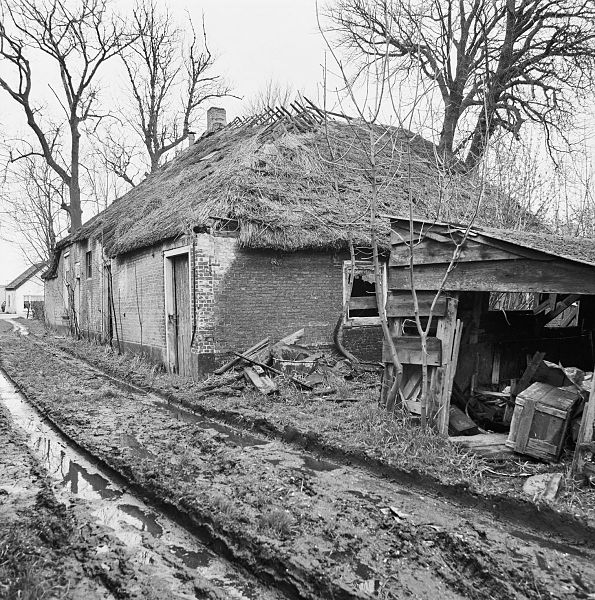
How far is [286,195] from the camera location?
1247 cm

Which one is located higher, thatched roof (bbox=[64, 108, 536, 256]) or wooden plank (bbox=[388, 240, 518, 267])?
thatched roof (bbox=[64, 108, 536, 256])

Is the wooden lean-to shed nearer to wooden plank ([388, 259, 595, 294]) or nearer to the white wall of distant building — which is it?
wooden plank ([388, 259, 595, 294])

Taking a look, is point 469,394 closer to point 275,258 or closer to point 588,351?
point 588,351

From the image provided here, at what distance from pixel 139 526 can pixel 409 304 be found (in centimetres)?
428

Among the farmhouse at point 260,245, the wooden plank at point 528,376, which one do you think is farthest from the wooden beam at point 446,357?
the farmhouse at point 260,245

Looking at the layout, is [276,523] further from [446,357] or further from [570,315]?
[570,315]

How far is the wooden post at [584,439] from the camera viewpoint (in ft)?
17.2

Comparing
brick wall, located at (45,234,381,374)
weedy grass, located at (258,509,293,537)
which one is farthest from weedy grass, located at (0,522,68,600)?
brick wall, located at (45,234,381,374)

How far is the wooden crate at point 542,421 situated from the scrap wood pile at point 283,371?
3661 mm

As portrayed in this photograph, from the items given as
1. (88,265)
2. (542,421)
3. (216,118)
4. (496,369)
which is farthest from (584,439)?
(216,118)

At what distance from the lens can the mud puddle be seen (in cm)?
382

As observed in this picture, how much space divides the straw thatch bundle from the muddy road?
4792 mm

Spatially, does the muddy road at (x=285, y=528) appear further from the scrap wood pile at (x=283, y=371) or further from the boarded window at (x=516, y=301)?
the boarded window at (x=516, y=301)

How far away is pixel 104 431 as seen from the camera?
25.4 ft
